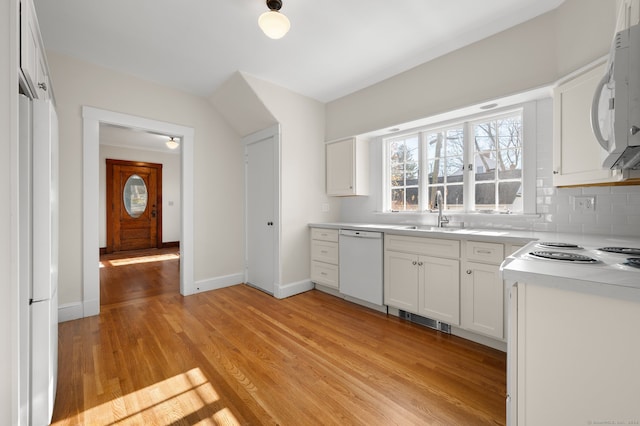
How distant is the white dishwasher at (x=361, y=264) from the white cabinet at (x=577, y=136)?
1.55 m

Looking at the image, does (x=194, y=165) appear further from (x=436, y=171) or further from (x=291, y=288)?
(x=436, y=171)

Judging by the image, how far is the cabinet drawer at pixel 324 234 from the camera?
3373 mm

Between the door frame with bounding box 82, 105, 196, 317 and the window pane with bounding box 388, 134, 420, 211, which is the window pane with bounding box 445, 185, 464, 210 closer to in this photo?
the window pane with bounding box 388, 134, 420, 211

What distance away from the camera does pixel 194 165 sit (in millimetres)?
3572

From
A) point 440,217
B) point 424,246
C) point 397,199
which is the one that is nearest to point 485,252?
point 424,246

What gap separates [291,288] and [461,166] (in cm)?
244

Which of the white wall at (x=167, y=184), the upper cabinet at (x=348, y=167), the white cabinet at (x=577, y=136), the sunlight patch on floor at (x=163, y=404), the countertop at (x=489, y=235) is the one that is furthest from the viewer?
the white wall at (x=167, y=184)

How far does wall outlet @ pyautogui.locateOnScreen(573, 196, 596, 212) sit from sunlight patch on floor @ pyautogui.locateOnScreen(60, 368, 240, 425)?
2.82m

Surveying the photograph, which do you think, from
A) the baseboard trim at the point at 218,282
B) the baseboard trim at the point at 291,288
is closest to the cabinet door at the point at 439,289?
the baseboard trim at the point at 291,288

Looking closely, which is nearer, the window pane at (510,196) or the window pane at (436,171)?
the window pane at (510,196)

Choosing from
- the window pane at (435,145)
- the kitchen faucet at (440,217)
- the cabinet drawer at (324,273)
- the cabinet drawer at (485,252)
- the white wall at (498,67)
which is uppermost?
the white wall at (498,67)

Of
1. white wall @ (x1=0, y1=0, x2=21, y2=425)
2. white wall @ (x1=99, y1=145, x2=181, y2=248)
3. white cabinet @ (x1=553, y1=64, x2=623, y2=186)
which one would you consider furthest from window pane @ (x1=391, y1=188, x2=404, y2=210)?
white wall @ (x1=99, y1=145, x2=181, y2=248)

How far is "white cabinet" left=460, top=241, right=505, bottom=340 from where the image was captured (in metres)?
2.06

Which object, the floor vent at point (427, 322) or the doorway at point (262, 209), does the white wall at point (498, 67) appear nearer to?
the doorway at point (262, 209)
